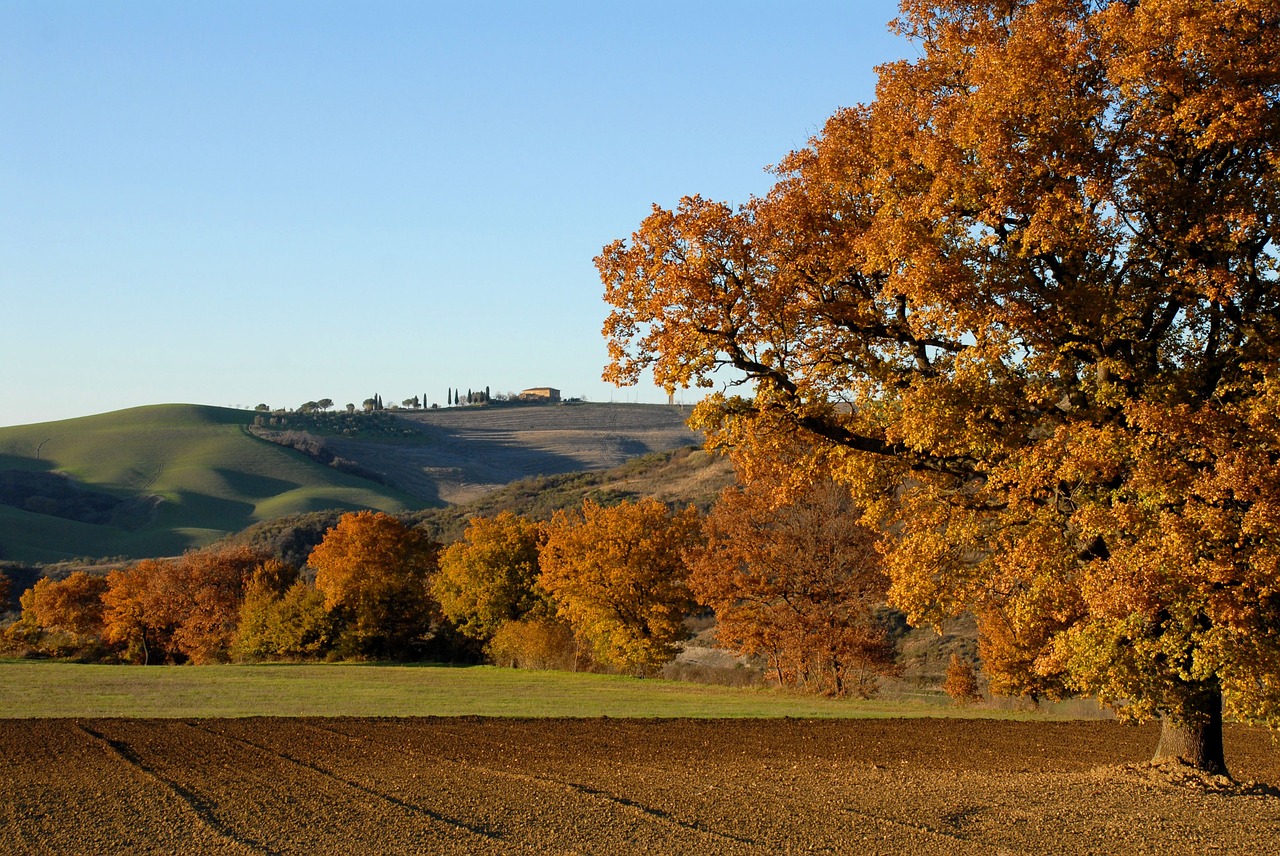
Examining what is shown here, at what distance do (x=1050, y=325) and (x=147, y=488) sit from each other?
6470 inches

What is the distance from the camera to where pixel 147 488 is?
518ft

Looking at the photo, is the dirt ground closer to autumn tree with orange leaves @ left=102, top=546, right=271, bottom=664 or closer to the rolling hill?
autumn tree with orange leaves @ left=102, top=546, right=271, bottom=664

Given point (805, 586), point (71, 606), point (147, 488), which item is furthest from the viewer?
point (147, 488)

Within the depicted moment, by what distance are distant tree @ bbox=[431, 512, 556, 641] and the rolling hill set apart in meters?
76.0

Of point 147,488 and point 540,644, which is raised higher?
point 147,488

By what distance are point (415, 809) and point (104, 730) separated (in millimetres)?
13387

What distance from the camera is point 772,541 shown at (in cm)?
4244

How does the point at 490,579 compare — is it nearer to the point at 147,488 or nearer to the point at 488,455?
the point at 147,488

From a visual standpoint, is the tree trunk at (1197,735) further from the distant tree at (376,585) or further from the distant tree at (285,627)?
the distant tree at (285,627)

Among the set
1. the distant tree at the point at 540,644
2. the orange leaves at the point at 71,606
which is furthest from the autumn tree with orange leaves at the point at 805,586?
the orange leaves at the point at 71,606

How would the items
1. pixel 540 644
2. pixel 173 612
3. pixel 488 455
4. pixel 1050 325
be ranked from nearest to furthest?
pixel 1050 325, pixel 540 644, pixel 173 612, pixel 488 455

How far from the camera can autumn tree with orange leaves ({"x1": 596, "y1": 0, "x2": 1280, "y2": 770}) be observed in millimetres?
13750

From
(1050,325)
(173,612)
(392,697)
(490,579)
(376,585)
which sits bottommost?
(173,612)

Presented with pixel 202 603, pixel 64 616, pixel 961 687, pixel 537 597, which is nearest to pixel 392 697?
pixel 961 687
